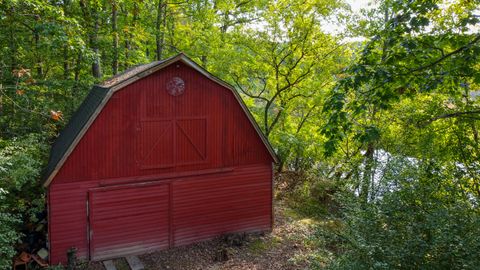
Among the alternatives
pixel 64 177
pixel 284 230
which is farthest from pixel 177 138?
pixel 284 230

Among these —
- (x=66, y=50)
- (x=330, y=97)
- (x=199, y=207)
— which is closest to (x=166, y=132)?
(x=199, y=207)

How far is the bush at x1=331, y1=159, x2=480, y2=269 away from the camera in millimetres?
5234

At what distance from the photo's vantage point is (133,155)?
10.3 metres

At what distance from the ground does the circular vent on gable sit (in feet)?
15.3

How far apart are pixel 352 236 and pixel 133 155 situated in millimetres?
6373

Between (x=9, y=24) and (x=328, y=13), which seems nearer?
(x=9, y=24)

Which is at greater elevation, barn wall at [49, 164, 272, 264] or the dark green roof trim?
the dark green roof trim

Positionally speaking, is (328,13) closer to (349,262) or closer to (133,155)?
(133,155)

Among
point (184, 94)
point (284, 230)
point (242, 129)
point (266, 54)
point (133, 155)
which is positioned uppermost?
point (266, 54)

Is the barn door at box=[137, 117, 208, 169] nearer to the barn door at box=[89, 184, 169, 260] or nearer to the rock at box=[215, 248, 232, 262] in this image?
the barn door at box=[89, 184, 169, 260]

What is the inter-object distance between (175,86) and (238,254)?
17.2ft

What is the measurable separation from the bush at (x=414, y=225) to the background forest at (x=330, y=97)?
2cm

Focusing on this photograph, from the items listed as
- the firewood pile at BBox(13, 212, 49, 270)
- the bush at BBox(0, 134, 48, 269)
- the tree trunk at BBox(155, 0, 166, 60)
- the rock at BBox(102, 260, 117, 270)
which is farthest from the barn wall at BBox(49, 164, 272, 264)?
the tree trunk at BBox(155, 0, 166, 60)

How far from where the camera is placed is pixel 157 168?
1068 cm
